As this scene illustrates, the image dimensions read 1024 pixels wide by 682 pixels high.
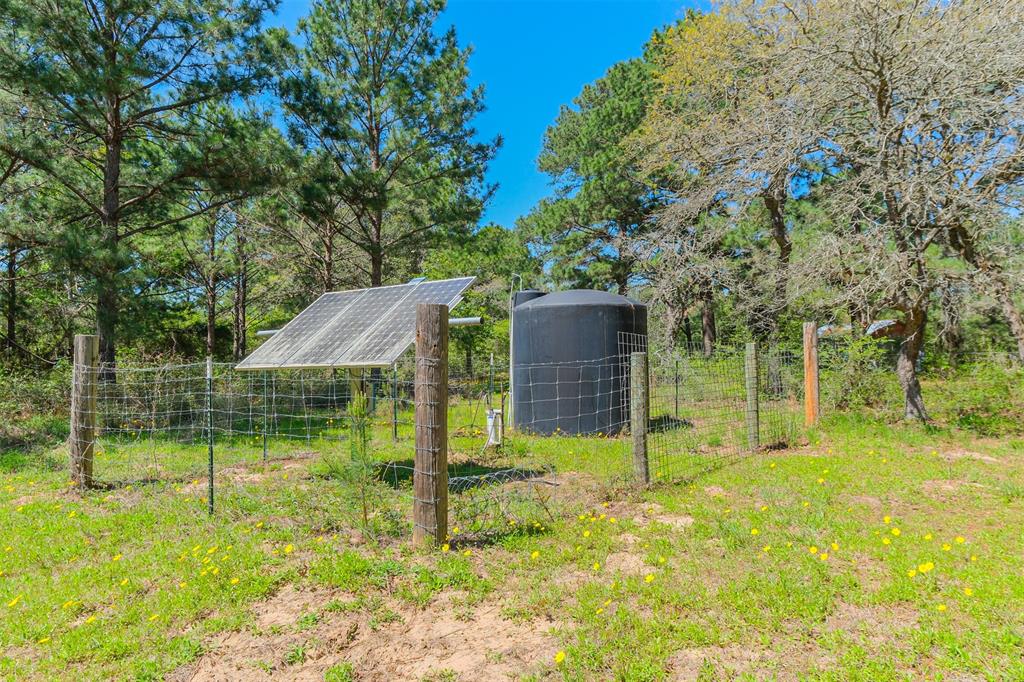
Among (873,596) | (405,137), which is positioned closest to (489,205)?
(405,137)

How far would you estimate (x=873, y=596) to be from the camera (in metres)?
2.99

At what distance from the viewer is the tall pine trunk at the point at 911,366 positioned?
312 inches

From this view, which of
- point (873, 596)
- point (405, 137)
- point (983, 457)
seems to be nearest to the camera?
point (873, 596)

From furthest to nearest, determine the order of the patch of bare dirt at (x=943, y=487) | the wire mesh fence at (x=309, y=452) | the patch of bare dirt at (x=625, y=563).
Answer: the patch of bare dirt at (x=943, y=487) → the wire mesh fence at (x=309, y=452) → the patch of bare dirt at (x=625, y=563)

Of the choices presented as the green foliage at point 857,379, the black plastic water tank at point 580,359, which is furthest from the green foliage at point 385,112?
the green foliage at point 857,379

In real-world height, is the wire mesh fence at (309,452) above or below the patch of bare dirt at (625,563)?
above

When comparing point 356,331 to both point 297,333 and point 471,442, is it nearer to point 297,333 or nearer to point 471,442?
point 297,333

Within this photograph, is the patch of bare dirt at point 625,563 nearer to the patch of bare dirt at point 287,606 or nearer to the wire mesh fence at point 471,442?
the wire mesh fence at point 471,442

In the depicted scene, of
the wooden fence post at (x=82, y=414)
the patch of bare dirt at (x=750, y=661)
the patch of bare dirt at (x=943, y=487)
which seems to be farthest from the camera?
the wooden fence post at (x=82, y=414)

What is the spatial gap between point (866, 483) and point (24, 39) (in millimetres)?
12669

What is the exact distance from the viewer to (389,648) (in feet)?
9.07

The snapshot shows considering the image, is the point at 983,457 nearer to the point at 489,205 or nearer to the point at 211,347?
the point at 489,205

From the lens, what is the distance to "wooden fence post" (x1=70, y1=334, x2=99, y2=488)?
227 inches

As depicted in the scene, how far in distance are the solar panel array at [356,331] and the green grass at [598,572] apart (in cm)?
114
